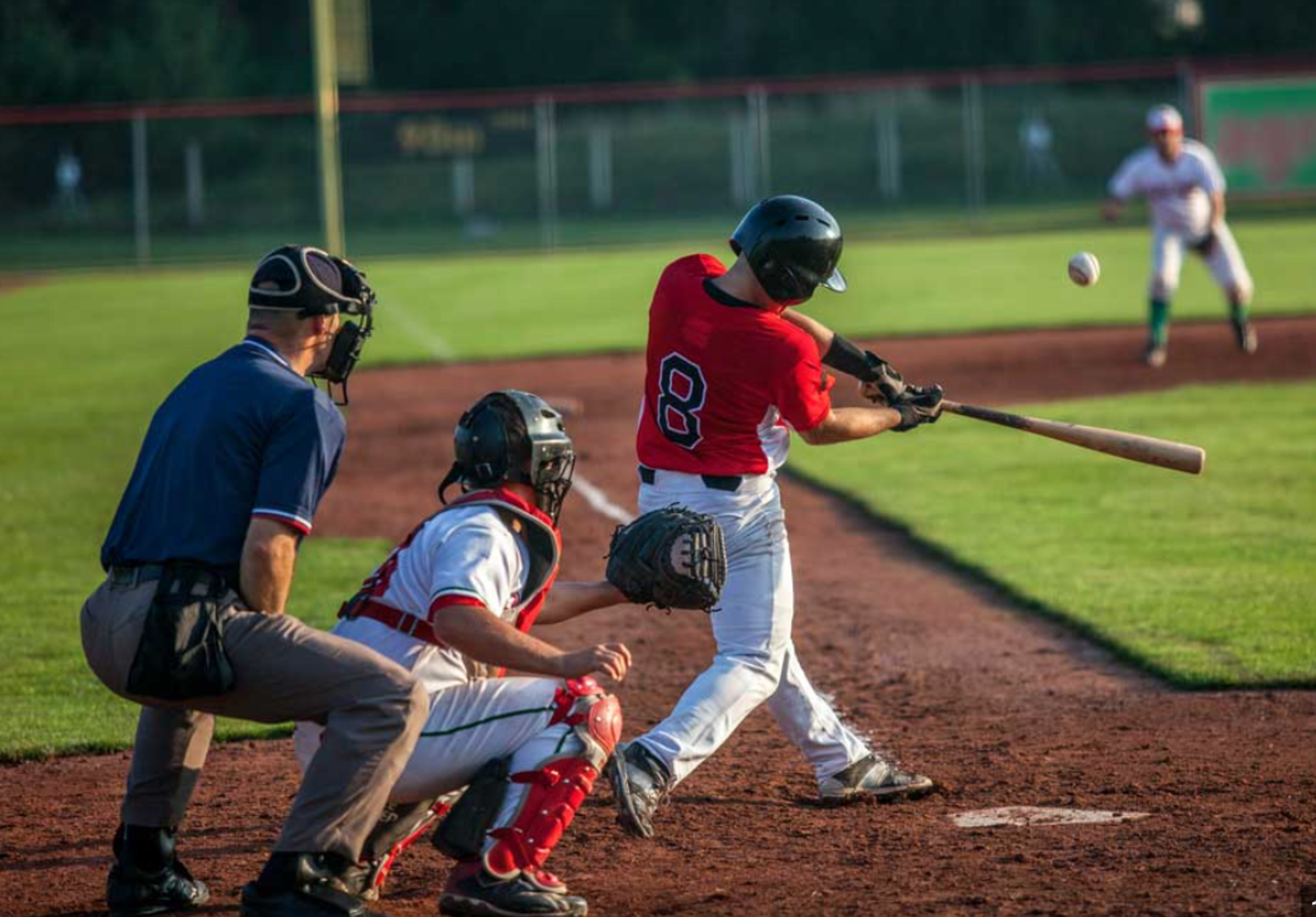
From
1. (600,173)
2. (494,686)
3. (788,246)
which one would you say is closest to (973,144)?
(600,173)

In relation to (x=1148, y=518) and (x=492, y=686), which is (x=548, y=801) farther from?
(x=1148, y=518)

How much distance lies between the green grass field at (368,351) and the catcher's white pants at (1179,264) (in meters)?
3.26

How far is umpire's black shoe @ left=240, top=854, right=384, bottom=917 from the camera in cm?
445

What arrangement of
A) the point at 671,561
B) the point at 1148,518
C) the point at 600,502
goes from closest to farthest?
the point at 671,561, the point at 1148,518, the point at 600,502

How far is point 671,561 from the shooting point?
A: 5.00 metres

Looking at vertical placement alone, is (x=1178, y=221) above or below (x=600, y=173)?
above

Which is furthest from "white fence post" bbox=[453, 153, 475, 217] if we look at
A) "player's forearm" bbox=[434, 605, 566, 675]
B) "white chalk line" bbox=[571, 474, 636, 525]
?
"player's forearm" bbox=[434, 605, 566, 675]

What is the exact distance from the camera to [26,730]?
7.16 metres

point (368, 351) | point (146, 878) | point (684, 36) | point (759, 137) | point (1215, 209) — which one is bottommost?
point (368, 351)

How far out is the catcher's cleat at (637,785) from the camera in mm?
5273

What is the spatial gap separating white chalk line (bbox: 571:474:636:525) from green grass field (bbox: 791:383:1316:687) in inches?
66.7

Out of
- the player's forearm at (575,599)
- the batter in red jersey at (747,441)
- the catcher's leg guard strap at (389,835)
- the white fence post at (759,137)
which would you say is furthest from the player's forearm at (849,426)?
the white fence post at (759,137)

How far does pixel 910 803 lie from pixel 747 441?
137 centimetres

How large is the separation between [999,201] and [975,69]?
37.4 ft
